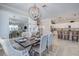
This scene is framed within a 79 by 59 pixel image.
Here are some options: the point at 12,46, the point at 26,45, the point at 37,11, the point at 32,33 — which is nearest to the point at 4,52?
the point at 12,46

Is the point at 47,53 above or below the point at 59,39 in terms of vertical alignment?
below

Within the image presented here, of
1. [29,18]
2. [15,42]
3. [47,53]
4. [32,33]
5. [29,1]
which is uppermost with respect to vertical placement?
[29,1]

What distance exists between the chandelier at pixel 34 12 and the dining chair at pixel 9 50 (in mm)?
487

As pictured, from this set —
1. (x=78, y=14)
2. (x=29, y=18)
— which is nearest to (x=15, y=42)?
(x=29, y=18)

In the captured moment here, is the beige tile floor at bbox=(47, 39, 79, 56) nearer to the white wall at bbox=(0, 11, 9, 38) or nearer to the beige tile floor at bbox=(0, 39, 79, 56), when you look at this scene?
the beige tile floor at bbox=(0, 39, 79, 56)

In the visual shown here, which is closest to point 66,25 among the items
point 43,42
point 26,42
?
point 43,42

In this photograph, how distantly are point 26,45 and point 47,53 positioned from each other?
319mm

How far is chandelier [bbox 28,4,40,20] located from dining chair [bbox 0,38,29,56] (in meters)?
0.49

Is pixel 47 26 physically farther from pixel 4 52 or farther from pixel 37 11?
pixel 4 52

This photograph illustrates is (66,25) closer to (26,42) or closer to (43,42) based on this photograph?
(43,42)

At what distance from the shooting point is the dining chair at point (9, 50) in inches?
78.2

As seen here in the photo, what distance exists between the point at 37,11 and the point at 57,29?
382mm

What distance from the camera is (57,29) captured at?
6.51ft

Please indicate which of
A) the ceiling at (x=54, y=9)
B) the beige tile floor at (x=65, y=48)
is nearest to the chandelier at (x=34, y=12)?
the ceiling at (x=54, y=9)
